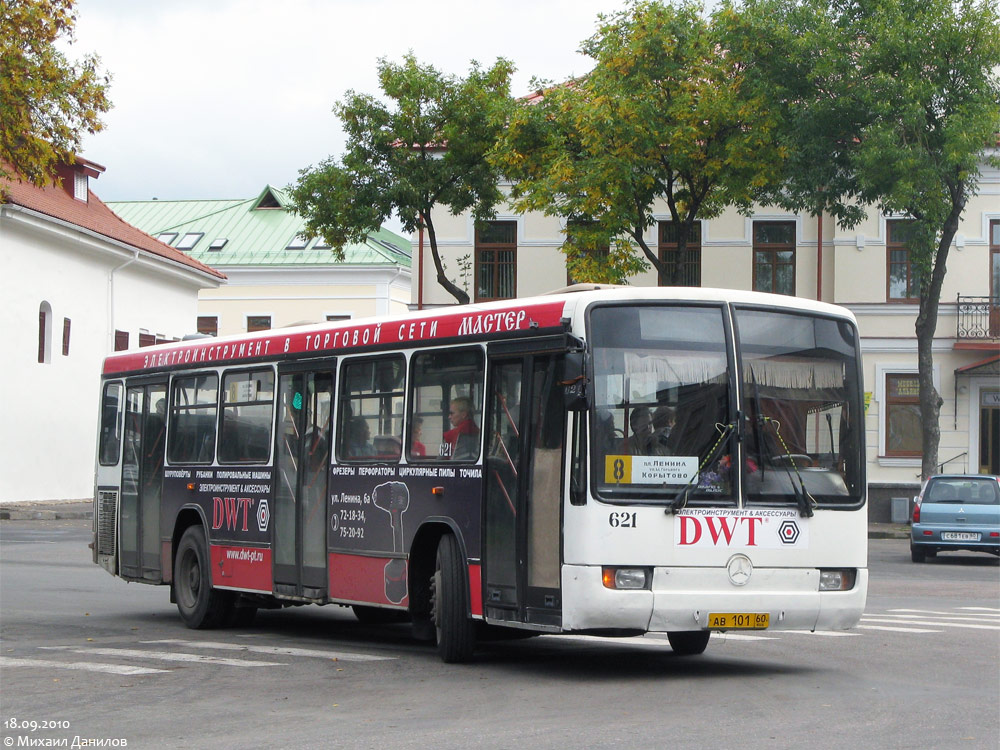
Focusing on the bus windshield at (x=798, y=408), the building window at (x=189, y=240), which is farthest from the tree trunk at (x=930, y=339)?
the building window at (x=189, y=240)

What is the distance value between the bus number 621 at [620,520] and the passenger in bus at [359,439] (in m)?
2.93

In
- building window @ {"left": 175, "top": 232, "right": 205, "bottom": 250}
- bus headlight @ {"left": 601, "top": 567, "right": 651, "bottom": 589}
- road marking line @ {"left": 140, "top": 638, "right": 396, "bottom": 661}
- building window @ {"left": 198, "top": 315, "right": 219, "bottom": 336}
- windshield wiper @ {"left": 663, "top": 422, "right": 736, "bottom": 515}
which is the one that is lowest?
road marking line @ {"left": 140, "top": 638, "right": 396, "bottom": 661}

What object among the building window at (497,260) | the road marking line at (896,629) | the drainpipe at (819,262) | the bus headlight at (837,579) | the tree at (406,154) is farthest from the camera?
the building window at (497,260)

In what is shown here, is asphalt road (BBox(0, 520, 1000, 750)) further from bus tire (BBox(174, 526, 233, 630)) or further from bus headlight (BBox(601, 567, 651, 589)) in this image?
bus headlight (BBox(601, 567, 651, 589))

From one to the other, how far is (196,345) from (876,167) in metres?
18.3

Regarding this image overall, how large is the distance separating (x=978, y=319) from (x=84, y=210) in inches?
1091

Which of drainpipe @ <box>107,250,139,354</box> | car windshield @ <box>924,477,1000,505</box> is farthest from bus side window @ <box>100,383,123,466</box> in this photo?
drainpipe @ <box>107,250,139,354</box>

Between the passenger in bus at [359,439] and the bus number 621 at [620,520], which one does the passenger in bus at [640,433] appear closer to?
the bus number 621 at [620,520]

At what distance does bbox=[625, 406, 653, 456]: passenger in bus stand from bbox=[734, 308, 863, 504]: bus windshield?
0.72m

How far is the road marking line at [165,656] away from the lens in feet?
38.4

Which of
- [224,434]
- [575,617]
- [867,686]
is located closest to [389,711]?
[575,617]

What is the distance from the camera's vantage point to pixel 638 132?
31.2m

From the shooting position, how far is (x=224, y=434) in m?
14.7

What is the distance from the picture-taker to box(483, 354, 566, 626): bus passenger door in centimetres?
1047
